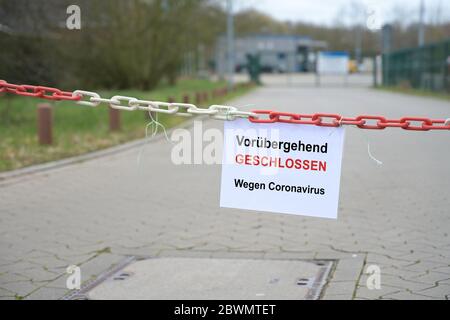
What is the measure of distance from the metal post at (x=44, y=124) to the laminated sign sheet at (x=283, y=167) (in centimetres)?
931

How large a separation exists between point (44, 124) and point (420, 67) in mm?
25542

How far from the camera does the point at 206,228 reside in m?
6.39

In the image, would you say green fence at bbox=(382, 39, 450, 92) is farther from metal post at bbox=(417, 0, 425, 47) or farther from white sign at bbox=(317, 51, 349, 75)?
white sign at bbox=(317, 51, 349, 75)

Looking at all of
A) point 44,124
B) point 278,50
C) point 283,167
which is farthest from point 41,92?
point 278,50

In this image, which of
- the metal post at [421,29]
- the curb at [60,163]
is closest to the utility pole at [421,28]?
the metal post at [421,29]

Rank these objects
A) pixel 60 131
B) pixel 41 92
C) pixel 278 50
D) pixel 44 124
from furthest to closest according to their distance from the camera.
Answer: pixel 278 50, pixel 60 131, pixel 44 124, pixel 41 92

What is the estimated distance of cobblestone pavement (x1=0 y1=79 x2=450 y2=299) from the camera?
4871 mm

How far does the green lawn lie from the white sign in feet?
101

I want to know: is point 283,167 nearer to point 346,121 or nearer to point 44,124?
point 346,121

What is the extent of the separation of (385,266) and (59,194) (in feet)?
14.7

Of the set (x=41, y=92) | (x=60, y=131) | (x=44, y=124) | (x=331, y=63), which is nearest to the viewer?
(x=41, y=92)

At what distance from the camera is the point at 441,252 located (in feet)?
17.3
